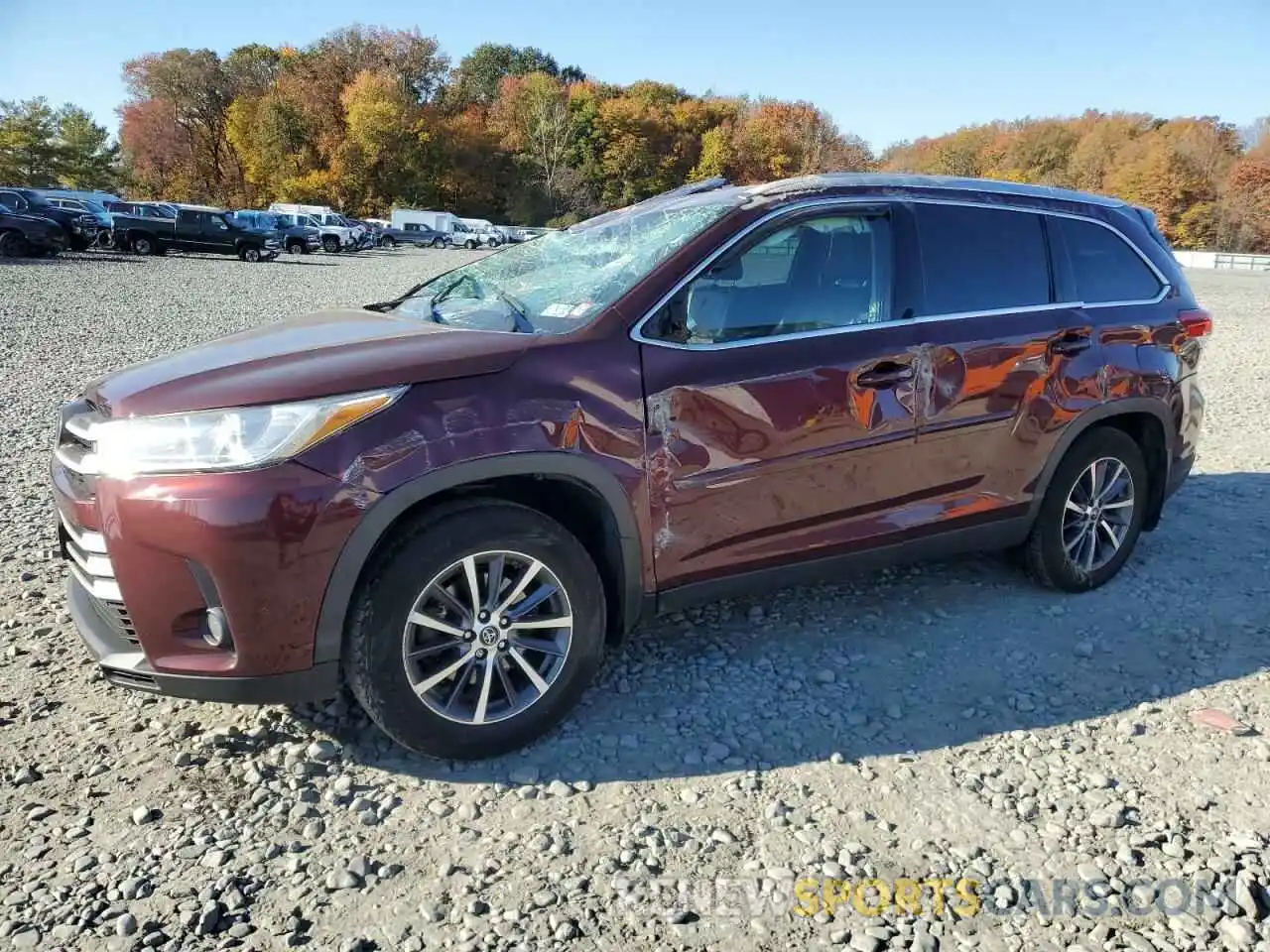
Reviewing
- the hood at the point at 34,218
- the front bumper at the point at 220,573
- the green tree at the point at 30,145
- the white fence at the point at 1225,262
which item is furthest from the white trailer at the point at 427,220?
the front bumper at the point at 220,573

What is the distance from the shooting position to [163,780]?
2859mm

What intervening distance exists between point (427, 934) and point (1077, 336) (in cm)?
351

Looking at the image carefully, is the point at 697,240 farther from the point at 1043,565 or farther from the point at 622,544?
the point at 1043,565

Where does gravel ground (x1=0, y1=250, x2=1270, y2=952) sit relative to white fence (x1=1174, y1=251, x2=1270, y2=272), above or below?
above

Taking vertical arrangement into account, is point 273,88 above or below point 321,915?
above

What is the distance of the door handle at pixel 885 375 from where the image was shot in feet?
11.3

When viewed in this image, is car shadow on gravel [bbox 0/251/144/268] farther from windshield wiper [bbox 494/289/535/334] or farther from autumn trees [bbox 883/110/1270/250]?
autumn trees [bbox 883/110/1270/250]

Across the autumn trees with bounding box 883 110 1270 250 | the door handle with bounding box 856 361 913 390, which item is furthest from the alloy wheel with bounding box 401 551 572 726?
the autumn trees with bounding box 883 110 1270 250

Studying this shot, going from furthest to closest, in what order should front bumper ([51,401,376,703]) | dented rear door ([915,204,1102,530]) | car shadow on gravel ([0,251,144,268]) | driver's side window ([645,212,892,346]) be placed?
car shadow on gravel ([0,251,144,268]), dented rear door ([915,204,1102,530]), driver's side window ([645,212,892,346]), front bumper ([51,401,376,703])

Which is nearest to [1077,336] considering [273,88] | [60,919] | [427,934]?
[427,934]

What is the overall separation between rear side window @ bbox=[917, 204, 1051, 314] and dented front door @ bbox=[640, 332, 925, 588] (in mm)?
331

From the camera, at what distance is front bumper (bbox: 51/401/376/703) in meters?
2.53

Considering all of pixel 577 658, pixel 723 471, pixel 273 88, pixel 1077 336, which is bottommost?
pixel 577 658

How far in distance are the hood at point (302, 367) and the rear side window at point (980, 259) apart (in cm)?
177
